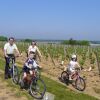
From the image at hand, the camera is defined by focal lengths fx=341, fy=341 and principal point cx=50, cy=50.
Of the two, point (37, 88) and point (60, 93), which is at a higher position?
point (37, 88)

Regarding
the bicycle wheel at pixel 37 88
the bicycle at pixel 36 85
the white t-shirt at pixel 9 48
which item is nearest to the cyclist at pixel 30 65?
the bicycle at pixel 36 85

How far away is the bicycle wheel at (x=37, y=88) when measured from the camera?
10875 mm

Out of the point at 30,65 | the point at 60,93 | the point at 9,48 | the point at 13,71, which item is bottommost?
the point at 60,93

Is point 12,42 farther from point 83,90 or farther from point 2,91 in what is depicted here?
point 83,90

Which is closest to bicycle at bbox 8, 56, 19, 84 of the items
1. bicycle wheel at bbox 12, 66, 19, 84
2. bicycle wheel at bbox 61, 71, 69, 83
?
bicycle wheel at bbox 12, 66, 19, 84

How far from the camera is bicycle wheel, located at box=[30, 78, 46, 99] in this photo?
10.9 meters

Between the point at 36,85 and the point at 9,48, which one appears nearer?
the point at 36,85

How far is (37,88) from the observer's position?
1109 cm

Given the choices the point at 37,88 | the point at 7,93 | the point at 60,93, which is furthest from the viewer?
the point at 60,93

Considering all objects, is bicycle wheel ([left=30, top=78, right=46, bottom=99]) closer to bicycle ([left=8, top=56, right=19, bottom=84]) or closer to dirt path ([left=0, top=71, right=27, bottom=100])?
dirt path ([left=0, top=71, right=27, bottom=100])

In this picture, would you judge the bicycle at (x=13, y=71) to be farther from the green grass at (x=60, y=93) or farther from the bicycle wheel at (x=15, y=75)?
the green grass at (x=60, y=93)

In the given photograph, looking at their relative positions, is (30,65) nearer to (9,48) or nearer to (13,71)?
(13,71)

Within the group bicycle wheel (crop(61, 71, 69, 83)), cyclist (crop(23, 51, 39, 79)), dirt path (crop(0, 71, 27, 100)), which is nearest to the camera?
dirt path (crop(0, 71, 27, 100))

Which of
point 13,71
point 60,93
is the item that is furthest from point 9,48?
point 60,93
